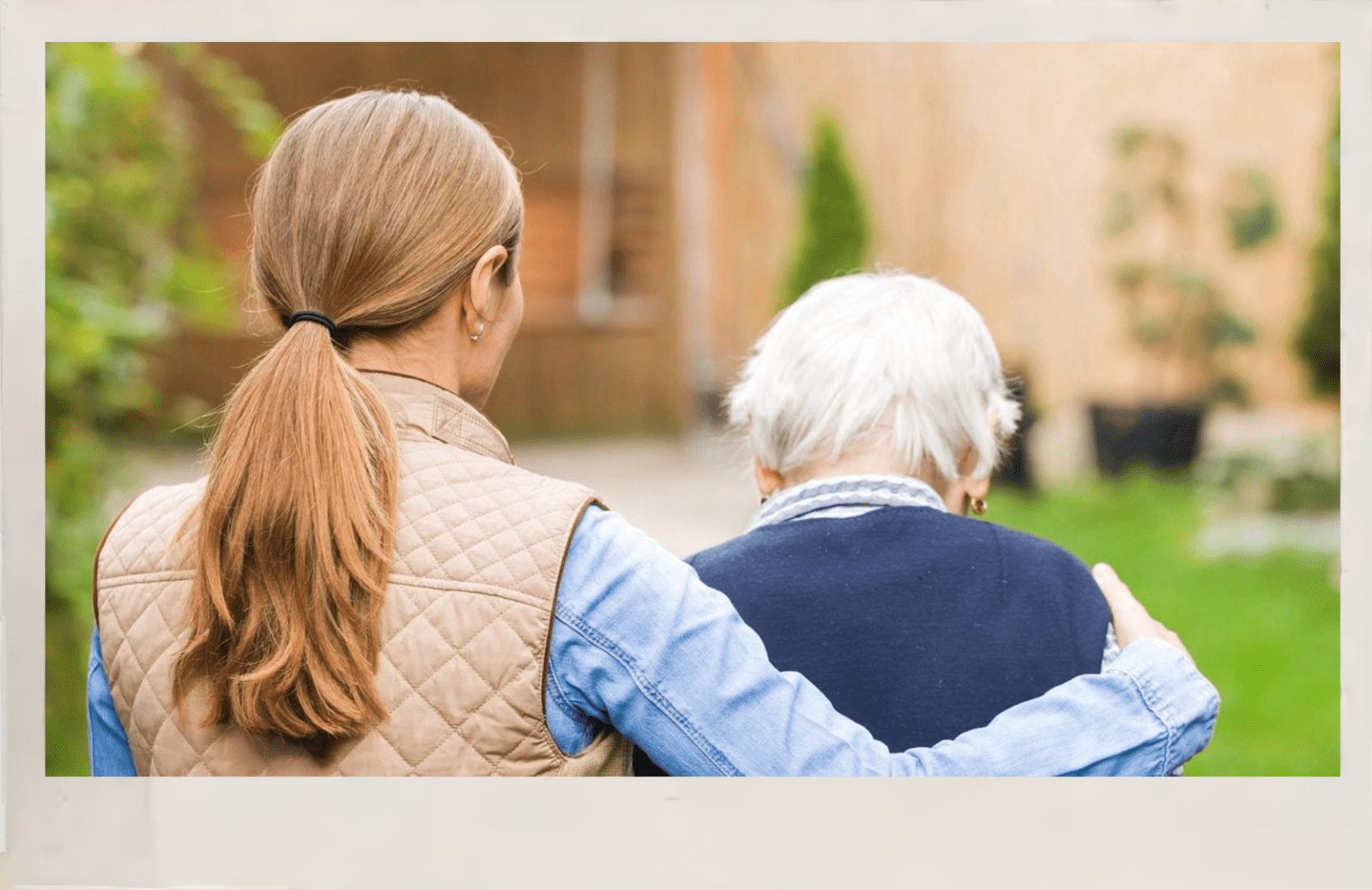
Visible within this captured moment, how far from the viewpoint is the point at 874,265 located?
454cm

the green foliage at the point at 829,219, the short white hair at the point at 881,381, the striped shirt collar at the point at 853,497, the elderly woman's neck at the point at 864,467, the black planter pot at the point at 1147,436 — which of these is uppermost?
the green foliage at the point at 829,219

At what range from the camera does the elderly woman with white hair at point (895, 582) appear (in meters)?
1.50

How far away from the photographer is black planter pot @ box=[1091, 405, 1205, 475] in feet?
23.4

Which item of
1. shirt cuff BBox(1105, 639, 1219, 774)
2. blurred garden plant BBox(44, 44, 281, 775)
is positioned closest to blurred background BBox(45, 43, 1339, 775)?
Answer: blurred garden plant BBox(44, 44, 281, 775)

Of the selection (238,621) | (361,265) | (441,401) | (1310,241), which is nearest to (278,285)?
(361,265)

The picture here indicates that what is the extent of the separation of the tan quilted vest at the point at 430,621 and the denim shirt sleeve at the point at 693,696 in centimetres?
3

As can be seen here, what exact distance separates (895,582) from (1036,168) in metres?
7.08

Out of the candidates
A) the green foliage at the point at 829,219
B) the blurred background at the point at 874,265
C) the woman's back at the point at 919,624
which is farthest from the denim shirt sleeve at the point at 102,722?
the green foliage at the point at 829,219

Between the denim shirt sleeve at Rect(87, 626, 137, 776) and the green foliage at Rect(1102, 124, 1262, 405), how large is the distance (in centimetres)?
693

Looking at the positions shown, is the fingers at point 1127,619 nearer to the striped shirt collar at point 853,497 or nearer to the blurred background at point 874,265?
the striped shirt collar at point 853,497

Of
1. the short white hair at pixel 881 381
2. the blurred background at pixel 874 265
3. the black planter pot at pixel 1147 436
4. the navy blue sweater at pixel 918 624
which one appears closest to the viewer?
the navy blue sweater at pixel 918 624

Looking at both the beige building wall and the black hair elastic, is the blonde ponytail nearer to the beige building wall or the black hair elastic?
the black hair elastic

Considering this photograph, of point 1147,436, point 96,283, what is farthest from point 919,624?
point 1147,436

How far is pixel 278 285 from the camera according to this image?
138 centimetres
